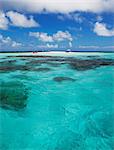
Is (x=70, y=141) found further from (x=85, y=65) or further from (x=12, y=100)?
(x=85, y=65)

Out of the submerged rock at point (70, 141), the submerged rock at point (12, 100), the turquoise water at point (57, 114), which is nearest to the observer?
the submerged rock at point (70, 141)

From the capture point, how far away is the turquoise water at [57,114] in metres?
4.56

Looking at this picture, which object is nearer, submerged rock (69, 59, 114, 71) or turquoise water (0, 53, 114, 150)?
turquoise water (0, 53, 114, 150)

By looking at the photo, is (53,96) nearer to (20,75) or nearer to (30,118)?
(30,118)

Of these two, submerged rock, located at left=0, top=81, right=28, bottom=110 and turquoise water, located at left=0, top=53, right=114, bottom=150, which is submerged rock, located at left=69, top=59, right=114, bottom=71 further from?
submerged rock, located at left=0, top=81, right=28, bottom=110

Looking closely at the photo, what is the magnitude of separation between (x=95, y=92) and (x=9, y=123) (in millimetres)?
3636

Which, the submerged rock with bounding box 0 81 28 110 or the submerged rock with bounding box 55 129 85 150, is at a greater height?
the submerged rock with bounding box 0 81 28 110

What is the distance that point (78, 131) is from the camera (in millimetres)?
5043

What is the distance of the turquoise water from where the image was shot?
15.0ft

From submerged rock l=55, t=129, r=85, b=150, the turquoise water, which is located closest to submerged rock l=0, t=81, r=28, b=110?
the turquoise water

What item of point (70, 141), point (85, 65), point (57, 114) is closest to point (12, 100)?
point (57, 114)

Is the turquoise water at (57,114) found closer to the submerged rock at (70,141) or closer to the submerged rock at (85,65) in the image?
the submerged rock at (70,141)

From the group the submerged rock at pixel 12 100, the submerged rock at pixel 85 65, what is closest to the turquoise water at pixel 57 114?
the submerged rock at pixel 12 100

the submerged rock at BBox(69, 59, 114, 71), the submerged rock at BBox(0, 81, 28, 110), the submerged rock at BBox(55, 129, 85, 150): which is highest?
the submerged rock at BBox(0, 81, 28, 110)
